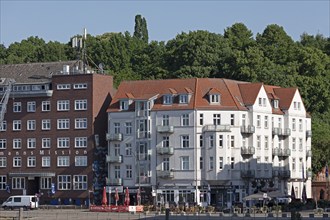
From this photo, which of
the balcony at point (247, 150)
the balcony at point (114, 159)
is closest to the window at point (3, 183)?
the balcony at point (114, 159)

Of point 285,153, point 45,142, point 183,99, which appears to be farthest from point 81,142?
point 285,153

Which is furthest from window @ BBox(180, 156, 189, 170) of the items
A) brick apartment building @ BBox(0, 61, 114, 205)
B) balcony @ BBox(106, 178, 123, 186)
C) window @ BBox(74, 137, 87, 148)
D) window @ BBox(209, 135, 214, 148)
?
window @ BBox(74, 137, 87, 148)

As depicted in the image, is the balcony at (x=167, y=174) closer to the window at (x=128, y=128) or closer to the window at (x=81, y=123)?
the window at (x=128, y=128)

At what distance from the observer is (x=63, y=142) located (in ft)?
490

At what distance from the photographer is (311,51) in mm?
179500

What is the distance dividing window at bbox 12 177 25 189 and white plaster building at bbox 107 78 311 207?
43.6 ft

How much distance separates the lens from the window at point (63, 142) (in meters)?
149

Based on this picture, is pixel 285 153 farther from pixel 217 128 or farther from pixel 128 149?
pixel 128 149

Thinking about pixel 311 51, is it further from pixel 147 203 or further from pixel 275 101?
pixel 147 203

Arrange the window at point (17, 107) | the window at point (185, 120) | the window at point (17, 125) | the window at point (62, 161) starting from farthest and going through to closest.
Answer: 1. the window at point (17, 125)
2. the window at point (17, 107)
3. the window at point (62, 161)
4. the window at point (185, 120)

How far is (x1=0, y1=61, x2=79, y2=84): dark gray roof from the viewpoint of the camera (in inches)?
5974

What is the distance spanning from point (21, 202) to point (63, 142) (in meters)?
12.3

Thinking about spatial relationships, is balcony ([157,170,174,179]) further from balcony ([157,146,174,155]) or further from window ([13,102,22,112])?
window ([13,102,22,112])

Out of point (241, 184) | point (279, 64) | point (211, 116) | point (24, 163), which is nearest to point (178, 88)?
point (211, 116)
